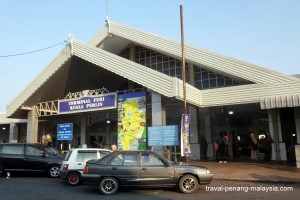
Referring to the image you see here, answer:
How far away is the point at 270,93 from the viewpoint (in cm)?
1822

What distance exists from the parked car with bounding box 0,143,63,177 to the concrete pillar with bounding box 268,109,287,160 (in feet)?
43.7

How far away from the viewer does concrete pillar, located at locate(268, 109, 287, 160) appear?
65.1 feet

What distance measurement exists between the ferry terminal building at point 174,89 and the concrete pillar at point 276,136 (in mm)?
59

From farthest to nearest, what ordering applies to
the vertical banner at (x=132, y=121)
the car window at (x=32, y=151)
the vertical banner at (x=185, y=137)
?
the vertical banner at (x=132, y=121), the vertical banner at (x=185, y=137), the car window at (x=32, y=151)

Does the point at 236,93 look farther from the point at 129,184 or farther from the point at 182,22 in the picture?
the point at 129,184

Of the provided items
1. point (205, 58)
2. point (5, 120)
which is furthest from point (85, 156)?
point (5, 120)

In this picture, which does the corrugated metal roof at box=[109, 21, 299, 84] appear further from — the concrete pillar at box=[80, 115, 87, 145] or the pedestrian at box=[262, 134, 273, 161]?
the concrete pillar at box=[80, 115, 87, 145]

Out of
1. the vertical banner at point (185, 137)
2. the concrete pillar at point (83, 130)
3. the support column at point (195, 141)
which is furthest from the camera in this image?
the concrete pillar at point (83, 130)

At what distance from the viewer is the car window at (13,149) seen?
574 inches

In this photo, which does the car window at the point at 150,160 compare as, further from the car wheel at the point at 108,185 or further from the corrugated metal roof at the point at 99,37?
the corrugated metal roof at the point at 99,37

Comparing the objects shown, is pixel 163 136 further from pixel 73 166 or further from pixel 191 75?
pixel 73 166

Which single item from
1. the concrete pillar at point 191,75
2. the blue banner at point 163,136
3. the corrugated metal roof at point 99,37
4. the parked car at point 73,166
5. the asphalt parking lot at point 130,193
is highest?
the corrugated metal roof at point 99,37

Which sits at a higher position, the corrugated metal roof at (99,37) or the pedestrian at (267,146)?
→ the corrugated metal roof at (99,37)

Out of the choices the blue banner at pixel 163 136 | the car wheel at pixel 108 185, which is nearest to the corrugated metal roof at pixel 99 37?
the blue banner at pixel 163 136
